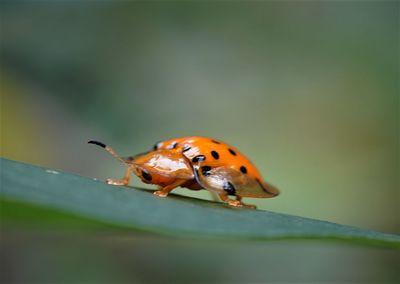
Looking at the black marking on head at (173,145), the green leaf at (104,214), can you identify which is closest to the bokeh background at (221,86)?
the black marking on head at (173,145)

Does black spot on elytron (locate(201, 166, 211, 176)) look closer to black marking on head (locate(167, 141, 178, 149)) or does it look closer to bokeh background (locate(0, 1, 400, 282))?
black marking on head (locate(167, 141, 178, 149))

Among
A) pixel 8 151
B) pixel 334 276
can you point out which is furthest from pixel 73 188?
pixel 8 151

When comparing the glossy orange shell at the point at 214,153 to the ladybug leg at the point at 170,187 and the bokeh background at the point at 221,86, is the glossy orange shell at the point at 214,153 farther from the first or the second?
the bokeh background at the point at 221,86

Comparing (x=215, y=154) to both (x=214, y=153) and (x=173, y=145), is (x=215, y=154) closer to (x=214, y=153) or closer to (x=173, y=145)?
(x=214, y=153)

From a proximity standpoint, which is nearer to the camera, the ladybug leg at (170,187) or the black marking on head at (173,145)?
the ladybug leg at (170,187)

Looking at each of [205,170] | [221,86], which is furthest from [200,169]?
[221,86]

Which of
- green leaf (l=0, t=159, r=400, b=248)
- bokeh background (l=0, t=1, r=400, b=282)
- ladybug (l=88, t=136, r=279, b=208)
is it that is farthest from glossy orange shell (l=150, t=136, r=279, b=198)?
bokeh background (l=0, t=1, r=400, b=282)

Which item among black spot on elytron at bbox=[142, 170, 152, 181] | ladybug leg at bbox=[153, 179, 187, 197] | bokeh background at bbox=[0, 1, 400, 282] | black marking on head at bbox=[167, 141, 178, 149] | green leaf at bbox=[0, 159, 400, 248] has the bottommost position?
green leaf at bbox=[0, 159, 400, 248]

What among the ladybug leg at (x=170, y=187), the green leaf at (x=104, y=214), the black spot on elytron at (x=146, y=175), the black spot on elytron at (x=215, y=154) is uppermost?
the black spot on elytron at (x=215, y=154)
